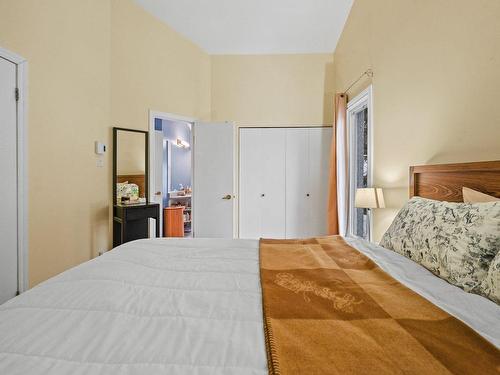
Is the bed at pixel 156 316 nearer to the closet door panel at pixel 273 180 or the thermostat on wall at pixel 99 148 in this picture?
the thermostat on wall at pixel 99 148

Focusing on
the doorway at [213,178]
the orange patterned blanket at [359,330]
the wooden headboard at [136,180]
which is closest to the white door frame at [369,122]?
the doorway at [213,178]

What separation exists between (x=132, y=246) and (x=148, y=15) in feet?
10.1

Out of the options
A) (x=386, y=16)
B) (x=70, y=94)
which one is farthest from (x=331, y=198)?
(x=70, y=94)

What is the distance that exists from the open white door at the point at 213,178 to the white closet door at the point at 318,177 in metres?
1.21

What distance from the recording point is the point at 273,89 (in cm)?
392

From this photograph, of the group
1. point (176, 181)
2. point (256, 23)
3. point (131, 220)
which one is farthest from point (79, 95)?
point (176, 181)

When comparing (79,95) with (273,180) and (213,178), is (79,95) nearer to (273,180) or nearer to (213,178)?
(213,178)

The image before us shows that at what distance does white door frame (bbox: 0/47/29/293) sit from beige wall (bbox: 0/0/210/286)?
2.2 inches

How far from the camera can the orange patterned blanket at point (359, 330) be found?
542 millimetres

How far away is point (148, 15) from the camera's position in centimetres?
320

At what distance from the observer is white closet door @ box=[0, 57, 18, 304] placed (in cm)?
180

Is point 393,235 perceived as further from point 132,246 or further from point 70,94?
point 70,94

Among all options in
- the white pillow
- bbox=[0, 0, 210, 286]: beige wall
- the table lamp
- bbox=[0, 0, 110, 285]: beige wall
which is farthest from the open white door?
the white pillow

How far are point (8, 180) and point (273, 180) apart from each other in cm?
298
